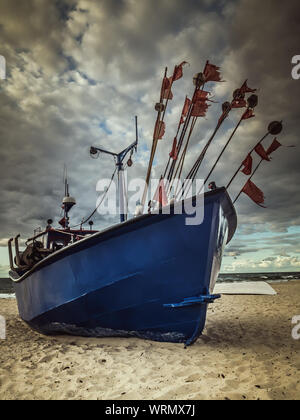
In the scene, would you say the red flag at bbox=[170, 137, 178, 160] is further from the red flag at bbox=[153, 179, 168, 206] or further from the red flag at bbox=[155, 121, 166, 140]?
the red flag at bbox=[153, 179, 168, 206]

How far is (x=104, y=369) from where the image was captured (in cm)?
348

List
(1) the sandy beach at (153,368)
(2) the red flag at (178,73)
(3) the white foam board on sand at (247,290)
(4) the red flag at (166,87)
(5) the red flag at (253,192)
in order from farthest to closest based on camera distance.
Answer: (3) the white foam board on sand at (247,290), (4) the red flag at (166,87), (2) the red flag at (178,73), (5) the red flag at (253,192), (1) the sandy beach at (153,368)

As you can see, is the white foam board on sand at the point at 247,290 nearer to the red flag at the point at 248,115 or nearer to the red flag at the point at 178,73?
the red flag at the point at 248,115

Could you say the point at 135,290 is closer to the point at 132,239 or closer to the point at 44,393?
the point at 132,239

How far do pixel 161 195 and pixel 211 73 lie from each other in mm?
3143

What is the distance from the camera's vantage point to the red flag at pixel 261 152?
4953 millimetres

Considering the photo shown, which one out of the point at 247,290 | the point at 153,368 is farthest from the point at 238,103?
the point at 247,290

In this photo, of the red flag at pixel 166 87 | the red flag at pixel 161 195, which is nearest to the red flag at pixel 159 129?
the red flag at pixel 166 87

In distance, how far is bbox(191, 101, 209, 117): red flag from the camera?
591 centimetres

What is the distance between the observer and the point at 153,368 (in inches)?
135

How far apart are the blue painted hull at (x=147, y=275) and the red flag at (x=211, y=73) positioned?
320 centimetres

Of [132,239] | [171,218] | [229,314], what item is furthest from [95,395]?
[229,314]

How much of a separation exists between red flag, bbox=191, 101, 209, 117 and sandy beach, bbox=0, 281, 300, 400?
5387mm
